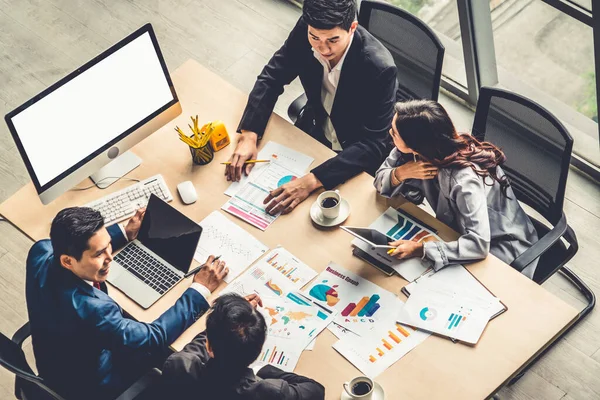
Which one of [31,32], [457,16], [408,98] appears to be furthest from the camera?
[31,32]

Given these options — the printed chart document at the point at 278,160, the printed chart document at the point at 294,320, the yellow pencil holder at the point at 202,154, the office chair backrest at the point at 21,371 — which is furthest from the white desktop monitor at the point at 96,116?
the printed chart document at the point at 294,320

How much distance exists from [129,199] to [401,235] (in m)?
1.14

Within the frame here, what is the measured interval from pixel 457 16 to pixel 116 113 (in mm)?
2259

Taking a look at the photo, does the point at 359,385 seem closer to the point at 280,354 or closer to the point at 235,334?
the point at 280,354

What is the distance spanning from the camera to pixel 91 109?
122 inches

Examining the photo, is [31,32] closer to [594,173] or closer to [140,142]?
[140,142]

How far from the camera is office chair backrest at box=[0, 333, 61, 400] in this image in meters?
2.71

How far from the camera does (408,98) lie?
3707 millimetres

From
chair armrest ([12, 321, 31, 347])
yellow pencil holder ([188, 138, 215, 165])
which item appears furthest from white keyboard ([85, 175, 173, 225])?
chair armrest ([12, 321, 31, 347])

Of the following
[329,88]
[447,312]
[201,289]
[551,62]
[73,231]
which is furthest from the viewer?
[551,62]

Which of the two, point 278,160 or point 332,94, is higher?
point 332,94

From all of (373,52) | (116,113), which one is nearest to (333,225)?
(373,52)

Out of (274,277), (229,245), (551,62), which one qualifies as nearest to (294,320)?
(274,277)

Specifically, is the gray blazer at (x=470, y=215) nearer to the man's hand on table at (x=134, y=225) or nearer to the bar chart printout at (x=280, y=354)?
the bar chart printout at (x=280, y=354)
